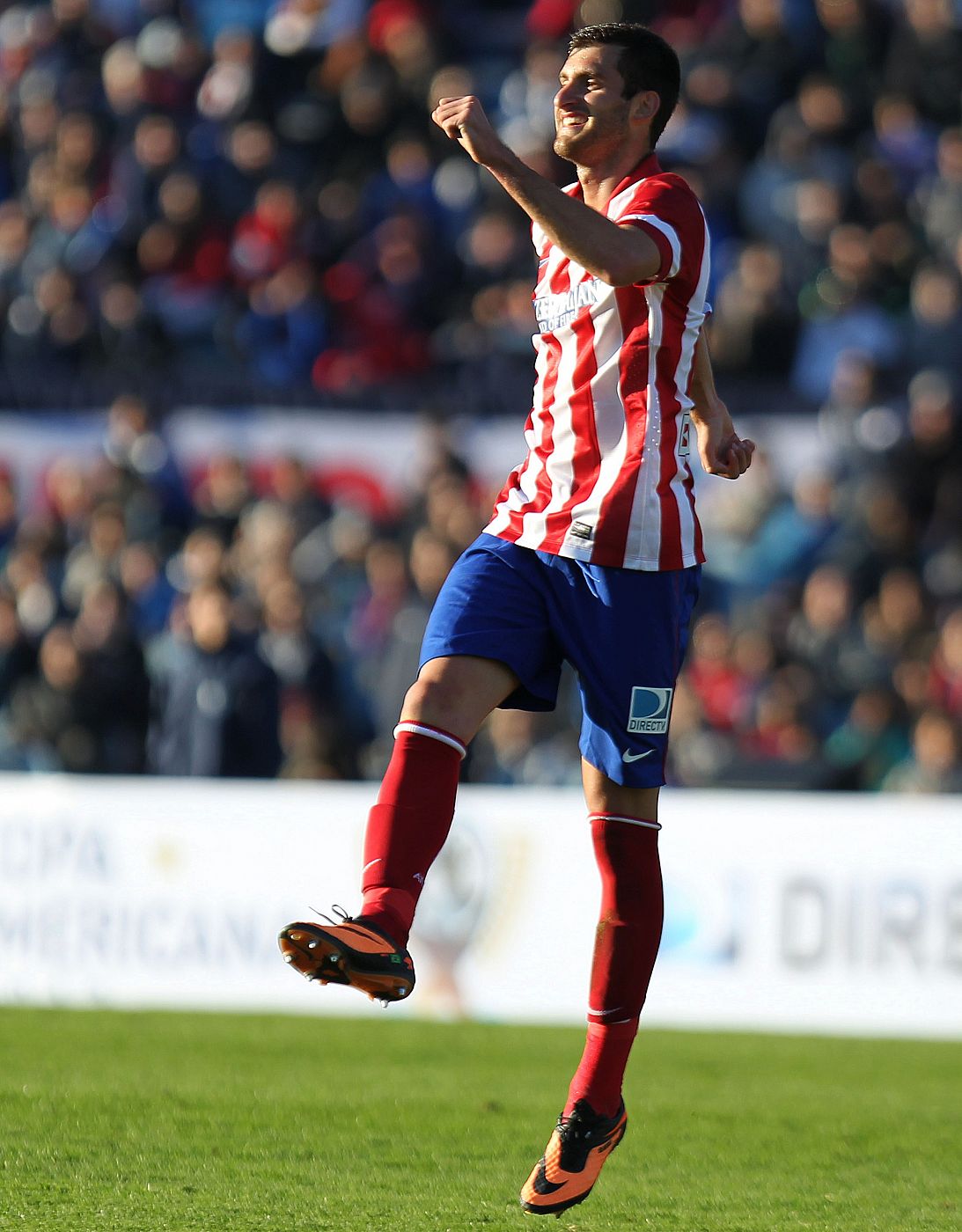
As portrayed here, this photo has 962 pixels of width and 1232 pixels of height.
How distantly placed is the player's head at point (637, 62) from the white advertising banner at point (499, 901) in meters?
5.70

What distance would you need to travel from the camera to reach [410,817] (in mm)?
4473

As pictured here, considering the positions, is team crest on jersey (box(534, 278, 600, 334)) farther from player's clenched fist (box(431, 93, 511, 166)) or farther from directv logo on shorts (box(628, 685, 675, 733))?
directv logo on shorts (box(628, 685, 675, 733))

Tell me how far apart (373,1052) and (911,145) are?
25.5ft

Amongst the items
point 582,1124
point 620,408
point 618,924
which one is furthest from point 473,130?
point 582,1124

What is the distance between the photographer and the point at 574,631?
15.4 feet

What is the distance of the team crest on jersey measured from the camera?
15.3 feet

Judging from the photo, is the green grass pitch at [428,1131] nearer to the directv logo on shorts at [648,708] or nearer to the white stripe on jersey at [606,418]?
the directv logo on shorts at [648,708]

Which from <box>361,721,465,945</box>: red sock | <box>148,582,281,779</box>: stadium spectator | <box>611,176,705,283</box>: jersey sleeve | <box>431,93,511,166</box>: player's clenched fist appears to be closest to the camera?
<box>431,93,511,166</box>: player's clenched fist

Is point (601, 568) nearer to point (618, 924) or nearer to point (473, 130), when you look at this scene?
point (618, 924)

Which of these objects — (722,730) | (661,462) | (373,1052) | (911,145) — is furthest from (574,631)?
(911,145)

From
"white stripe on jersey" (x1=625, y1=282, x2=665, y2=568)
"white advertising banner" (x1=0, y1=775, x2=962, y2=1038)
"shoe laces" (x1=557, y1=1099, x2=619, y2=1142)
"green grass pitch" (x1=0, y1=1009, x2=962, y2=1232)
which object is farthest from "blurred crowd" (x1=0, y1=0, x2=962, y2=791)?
"white stripe on jersey" (x1=625, y1=282, x2=665, y2=568)

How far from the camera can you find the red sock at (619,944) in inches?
190

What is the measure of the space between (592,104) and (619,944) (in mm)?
1970

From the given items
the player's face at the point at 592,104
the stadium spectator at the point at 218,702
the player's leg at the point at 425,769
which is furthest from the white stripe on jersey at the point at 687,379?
the stadium spectator at the point at 218,702
